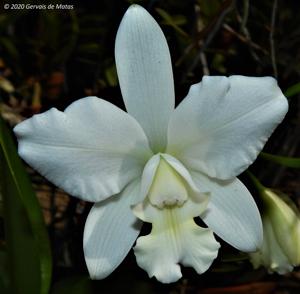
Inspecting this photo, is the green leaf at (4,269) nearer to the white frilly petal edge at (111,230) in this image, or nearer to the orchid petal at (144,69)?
the white frilly petal edge at (111,230)

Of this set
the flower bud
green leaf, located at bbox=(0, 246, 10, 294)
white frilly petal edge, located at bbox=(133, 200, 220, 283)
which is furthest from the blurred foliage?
white frilly petal edge, located at bbox=(133, 200, 220, 283)

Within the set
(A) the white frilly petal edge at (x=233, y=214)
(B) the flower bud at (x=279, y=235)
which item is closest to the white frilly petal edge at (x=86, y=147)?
(A) the white frilly petal edge at (x=233, y=214)

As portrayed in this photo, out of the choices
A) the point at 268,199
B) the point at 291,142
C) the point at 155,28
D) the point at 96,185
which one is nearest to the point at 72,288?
the point at 96,185

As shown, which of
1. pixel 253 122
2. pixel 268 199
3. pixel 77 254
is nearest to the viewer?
pixel 253 122

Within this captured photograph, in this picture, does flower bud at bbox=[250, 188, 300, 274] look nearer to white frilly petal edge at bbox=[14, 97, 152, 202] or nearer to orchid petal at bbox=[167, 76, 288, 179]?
orchid petal at bbox=[167, 76, 288, 179]

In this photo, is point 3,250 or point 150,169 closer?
point 150,169

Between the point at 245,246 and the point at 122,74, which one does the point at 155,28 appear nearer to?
the point at 122,74

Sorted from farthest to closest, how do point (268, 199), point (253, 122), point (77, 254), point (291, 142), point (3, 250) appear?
point (291, 142)
point (77, 254)
point (3, 250)
point (268, 199)
point (253, 122)
